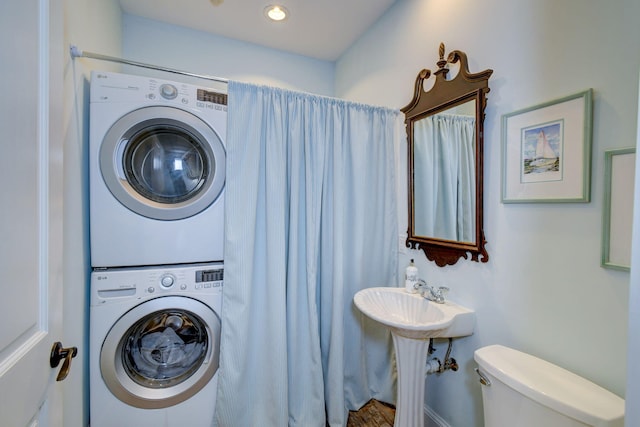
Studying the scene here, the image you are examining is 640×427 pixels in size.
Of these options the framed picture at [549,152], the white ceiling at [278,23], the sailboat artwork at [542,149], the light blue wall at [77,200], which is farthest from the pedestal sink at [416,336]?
the white ceiling at [278,23]

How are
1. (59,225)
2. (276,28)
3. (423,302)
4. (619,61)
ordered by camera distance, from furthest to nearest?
(276,28) < (423,302) < (619,61) < (59,225)

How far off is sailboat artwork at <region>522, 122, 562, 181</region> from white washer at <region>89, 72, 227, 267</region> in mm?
1436

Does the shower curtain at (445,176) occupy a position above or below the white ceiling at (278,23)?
below

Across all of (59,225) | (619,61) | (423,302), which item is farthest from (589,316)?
(59,225)

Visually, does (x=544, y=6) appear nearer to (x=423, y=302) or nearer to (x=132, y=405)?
(x=423, y=302)

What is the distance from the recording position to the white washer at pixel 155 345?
123 cm

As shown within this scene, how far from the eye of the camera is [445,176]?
1.51 meters

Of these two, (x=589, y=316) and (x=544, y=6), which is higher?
(x=544, y=6)


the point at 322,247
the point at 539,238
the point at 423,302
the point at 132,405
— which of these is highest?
the point at 539,238

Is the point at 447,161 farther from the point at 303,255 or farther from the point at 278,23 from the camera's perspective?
the point at 278,23

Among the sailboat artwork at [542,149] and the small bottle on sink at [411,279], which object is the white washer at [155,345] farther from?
the sailboat artwork at [542,149]

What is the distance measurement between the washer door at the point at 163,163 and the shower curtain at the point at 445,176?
3.95ft

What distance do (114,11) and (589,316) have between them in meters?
2.99

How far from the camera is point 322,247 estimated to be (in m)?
1.68
